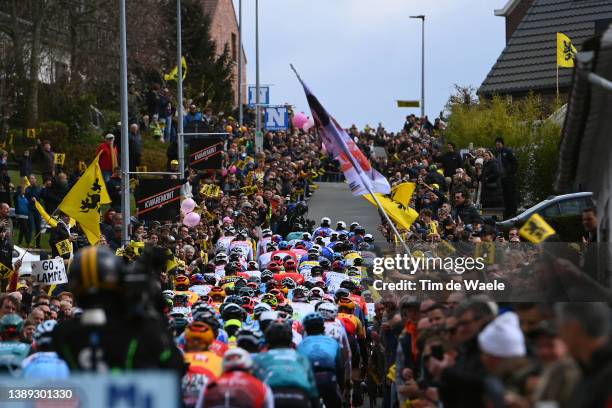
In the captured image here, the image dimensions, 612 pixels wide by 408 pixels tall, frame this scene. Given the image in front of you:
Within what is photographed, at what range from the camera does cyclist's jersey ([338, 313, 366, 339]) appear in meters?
18.9

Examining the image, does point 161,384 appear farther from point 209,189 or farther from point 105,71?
point 105,71

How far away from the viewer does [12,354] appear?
529 inches

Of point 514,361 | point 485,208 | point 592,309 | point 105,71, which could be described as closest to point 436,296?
point 514,361

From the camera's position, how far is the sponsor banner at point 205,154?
35969mm

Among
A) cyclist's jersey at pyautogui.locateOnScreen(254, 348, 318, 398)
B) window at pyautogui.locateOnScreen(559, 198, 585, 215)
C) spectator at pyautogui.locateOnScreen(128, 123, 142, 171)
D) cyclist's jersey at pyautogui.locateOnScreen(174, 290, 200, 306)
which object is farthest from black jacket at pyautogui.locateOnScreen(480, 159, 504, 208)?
cyclist's jersey at pyautogui.locateOnScreen(254, 348, 318, 398)

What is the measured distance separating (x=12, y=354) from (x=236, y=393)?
315 cm

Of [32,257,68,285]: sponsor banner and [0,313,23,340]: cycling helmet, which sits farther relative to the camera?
[32,257,68,285]: sponsor banner

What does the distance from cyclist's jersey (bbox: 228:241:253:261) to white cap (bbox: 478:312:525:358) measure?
20.3 m

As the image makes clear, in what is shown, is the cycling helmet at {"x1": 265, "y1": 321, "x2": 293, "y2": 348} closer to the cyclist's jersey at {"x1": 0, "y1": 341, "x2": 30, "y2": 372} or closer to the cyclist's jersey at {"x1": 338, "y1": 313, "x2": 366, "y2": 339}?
the cyclist's jersey at {"x1": 0, "y1": 341, "x2": 30, "y2": 372}

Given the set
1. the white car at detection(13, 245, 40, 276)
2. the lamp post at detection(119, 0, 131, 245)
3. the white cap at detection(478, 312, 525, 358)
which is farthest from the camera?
the lamp post at detection(119, 0, 131, 245)

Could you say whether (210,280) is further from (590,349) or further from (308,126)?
(308,126)

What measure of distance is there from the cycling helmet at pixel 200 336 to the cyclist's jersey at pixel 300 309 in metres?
5.93

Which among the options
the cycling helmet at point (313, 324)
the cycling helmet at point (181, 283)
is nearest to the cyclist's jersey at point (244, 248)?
the cycling helmet at point (181, 283)

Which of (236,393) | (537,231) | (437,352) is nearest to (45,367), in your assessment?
(236,393)
